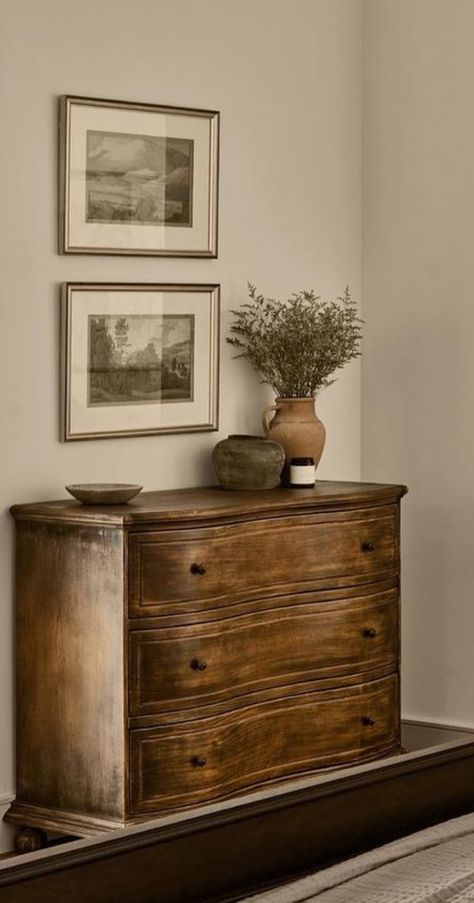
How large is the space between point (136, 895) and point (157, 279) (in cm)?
301

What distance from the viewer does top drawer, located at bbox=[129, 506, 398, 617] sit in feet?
12.9

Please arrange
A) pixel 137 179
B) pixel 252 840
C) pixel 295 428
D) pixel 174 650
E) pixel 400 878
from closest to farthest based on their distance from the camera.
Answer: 1. pixel 400 878
2. pixel 252 840
3. pixel 174 650
4. pixel 137 179
5. pixel 295 428

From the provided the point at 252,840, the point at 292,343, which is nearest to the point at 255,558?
the point at 292,343

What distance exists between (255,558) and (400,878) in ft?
8.08

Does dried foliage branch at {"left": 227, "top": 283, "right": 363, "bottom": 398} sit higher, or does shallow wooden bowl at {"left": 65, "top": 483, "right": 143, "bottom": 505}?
dried foliage branch at {"left": 227, "top": 283, "right": 363, "bottom": 398}

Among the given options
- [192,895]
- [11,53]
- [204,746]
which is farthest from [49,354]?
[192,895]

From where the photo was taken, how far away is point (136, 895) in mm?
1744

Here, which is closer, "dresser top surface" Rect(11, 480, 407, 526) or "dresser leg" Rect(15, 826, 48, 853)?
"dresser top surface" Rect(11, 480, 407, 526)

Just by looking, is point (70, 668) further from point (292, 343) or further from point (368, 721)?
point (292, 343)

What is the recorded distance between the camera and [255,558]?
420cm

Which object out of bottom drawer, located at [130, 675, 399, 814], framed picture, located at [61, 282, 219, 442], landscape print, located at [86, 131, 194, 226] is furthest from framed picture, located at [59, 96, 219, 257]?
bottom drawer, located at [130, 675, 399, 814]

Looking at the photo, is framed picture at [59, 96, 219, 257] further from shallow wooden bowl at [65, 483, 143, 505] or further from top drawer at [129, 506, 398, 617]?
top drawer at [129, 506, 398, 617]

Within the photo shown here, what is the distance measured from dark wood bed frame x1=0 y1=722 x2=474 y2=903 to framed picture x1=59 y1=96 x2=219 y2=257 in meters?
2.41

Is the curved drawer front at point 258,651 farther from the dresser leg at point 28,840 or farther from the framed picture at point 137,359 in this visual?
the framed picture at point 137,359
